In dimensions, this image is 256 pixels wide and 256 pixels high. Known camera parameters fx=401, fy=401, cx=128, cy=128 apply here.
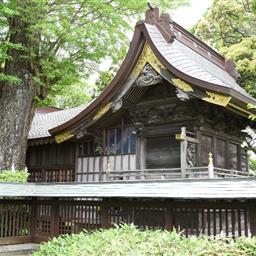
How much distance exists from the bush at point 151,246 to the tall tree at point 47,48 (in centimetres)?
1009

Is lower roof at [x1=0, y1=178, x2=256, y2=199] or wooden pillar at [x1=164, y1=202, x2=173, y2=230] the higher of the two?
lower roof at [x1=0, y1=178, x2=256, y2=199]

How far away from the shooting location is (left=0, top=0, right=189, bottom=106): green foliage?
1412cm

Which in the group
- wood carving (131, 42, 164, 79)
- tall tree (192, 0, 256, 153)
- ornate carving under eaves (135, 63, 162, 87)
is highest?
tall tree (192, 0, 256, 153)

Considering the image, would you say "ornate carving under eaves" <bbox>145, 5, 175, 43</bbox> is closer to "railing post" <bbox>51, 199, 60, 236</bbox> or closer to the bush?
"railing post" <bbox>51, 199, 60, 236</bbox>

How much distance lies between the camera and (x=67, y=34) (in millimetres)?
14258

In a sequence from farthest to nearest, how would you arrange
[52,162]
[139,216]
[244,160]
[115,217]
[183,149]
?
[52,162] < [244,160] < [183,149] < [115,217] < [139,216]

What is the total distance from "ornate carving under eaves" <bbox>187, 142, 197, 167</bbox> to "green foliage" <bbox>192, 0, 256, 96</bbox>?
9644 mm

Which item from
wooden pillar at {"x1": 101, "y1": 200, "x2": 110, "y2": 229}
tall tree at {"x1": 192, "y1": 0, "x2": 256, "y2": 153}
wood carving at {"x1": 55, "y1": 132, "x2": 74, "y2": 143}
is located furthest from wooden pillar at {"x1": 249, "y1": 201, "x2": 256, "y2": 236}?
tall tree at {"x1": 192, "y1": 0, "x2": 256, "y2": 153}

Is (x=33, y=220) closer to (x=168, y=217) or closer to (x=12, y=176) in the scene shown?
(x=12, y=176)

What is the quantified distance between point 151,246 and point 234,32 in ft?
70.7

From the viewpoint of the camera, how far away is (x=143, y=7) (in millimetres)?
15297

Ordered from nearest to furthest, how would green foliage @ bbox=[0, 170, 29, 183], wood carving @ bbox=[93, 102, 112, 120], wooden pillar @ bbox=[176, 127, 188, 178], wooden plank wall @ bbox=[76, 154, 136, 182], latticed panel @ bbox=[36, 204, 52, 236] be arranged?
wooden pillar @ bbox=[176, 127, 188, 178] → latticed panel @ bbox=[36, 204, 52, 236] → green foliage @ bbox=[0, 170, 29, 183] → wood carving @ bbox=[93, 102, 112, 120] → wooden plank wall @ bbox=[76, 154, 136, 182]

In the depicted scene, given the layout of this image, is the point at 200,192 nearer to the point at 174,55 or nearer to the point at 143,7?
the point at 174,55

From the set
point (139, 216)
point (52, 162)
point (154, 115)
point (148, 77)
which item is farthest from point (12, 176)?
point (148, 77)
